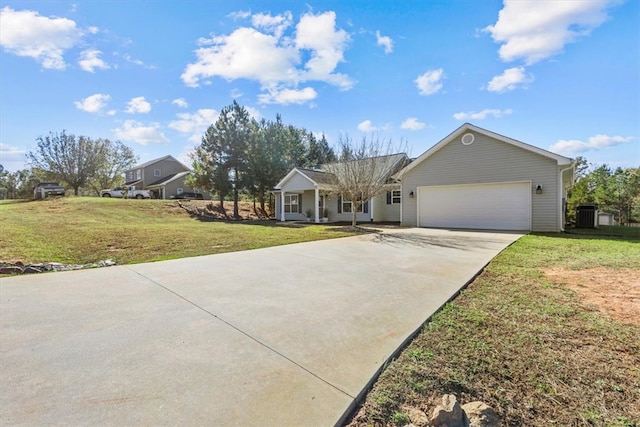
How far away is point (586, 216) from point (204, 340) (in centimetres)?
2124

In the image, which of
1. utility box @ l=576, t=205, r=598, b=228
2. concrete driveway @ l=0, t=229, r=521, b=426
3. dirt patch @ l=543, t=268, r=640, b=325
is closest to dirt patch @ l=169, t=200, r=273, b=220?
concrete driveway @ l=0, t=229, r=521, b=426

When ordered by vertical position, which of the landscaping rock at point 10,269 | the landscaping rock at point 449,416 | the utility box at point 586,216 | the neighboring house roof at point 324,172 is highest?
the neighboring house roof at point 324,172

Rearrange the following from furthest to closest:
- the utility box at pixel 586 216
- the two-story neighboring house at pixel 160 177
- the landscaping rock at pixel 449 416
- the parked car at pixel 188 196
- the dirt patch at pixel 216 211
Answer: the two-story neighboring house at pixel 160 177
the parked car at pixel 188 196
the dirt patch at pixel 216 211
the utility box at pixel 586 216
the landscaping rock at pixel 449 416

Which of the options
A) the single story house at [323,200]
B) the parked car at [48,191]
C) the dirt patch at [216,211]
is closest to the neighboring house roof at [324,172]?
the single story house at [323,200]

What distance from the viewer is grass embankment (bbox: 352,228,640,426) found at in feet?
7.18

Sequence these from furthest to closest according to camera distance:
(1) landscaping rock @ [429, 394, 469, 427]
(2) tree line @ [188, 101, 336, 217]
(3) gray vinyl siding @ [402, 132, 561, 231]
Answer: (2) tree line @ [188, 101, 336, 217]
(3) gray vinyl siding @ [402, 132, 561, 231]
(1) landscaping rock @ [429, 394, 469, 427]

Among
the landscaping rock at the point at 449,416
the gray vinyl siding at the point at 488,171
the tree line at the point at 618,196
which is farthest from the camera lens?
the tree line at the point at 618,196

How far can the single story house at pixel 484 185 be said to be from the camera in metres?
13.2

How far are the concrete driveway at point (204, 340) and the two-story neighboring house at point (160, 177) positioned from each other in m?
34.8

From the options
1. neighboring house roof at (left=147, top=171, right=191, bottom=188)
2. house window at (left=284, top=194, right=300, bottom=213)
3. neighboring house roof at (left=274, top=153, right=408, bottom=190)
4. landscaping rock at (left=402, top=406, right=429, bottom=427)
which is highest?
neighboring house roof at (left=147, top=171, right=191, bottom=188)

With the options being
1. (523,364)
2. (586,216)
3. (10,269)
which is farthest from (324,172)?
(523,364)

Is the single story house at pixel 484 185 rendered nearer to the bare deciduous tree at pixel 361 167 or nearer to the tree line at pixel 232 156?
the bare deciduous tree at pixel 361 167

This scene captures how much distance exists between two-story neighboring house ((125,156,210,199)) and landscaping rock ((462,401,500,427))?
39.8 m

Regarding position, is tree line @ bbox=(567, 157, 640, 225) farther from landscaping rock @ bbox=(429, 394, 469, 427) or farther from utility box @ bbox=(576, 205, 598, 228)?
landscaping rock @ bbox=(429, 394, 469, 427)
